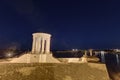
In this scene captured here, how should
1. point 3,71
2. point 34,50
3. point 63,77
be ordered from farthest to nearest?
point 34,50 → point 63,77 → point 3,71

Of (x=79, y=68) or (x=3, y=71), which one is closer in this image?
(x=3, y=71)

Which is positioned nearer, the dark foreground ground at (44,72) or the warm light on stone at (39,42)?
the dark foreground ground at (44,72)

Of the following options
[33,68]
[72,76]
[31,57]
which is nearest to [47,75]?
[33,68]

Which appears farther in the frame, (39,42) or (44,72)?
(39,42)

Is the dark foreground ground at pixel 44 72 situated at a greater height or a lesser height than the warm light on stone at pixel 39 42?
lesser

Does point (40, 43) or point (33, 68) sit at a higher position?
point (40, 43)

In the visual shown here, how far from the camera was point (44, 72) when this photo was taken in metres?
12.5

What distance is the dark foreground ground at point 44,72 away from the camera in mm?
11925

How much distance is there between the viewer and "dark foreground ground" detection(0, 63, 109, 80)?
11925mm

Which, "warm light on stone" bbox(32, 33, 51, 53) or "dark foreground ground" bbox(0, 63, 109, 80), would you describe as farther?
"warm light on stone" bbox(32, 33, 51, 53)

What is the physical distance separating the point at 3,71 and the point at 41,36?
11.0 metres

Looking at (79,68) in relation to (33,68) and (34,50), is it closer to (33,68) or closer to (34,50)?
(33,68)

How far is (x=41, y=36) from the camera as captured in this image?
22.4 meters

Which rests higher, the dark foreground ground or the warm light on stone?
the warm light on stone
